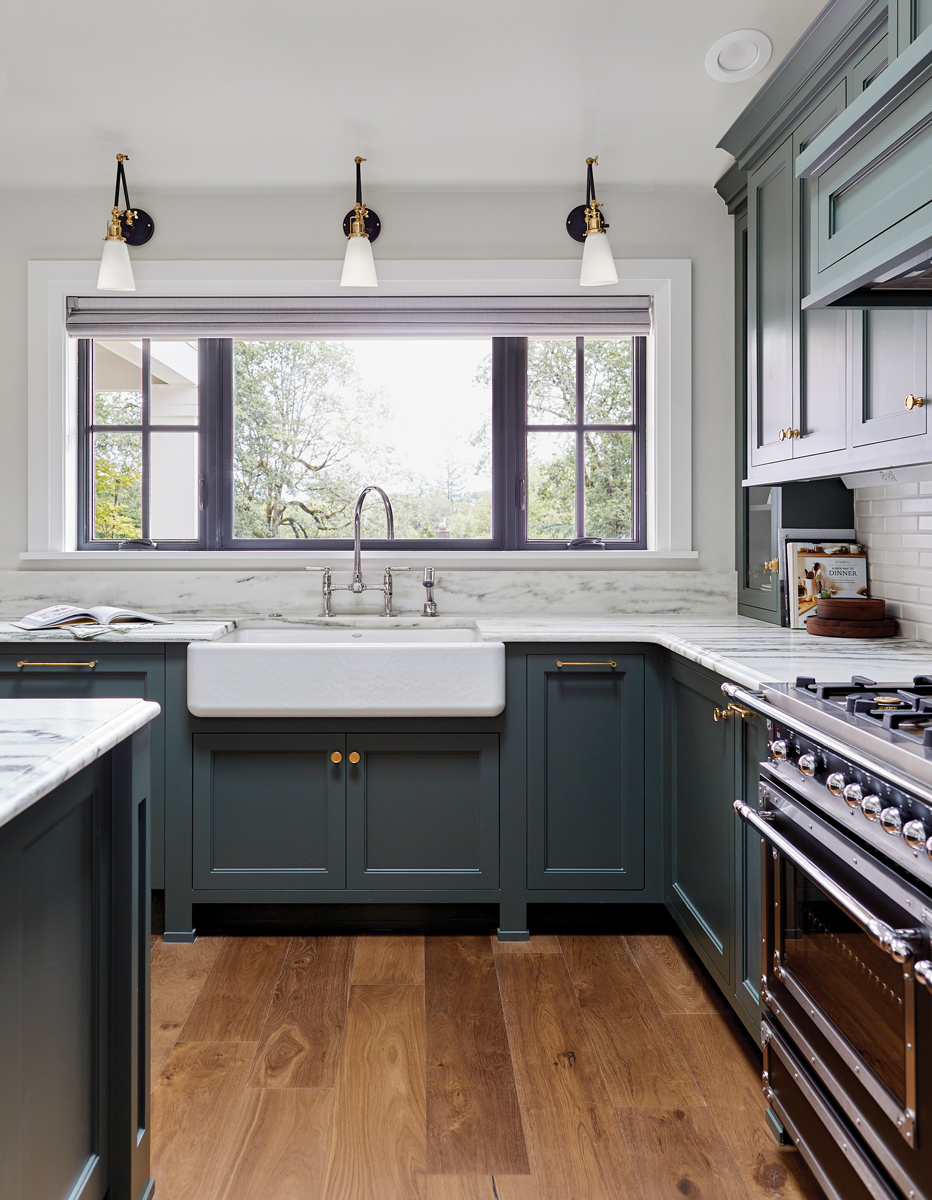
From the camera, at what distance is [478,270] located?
298 cm

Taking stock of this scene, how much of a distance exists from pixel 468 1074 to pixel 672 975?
2.40 feet

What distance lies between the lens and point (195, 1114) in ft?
5.51

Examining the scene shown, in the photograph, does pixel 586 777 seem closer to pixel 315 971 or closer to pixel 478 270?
pixel 315 971

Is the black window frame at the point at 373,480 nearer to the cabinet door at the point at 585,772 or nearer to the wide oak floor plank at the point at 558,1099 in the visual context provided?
the cabinet door at the point at 585,772

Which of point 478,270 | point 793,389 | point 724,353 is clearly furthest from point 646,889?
point 478,270

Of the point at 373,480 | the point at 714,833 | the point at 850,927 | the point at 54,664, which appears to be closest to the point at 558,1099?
the point at 714,833

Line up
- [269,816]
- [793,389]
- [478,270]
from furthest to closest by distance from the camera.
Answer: [478,270] < [269,816] < [793,389]

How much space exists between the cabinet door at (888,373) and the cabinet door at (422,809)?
1341 millimetres

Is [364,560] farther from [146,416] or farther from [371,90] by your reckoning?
[371,90]

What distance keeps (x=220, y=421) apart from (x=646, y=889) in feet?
7.40

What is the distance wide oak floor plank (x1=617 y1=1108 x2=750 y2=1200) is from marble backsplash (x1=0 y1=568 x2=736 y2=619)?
5.47ft

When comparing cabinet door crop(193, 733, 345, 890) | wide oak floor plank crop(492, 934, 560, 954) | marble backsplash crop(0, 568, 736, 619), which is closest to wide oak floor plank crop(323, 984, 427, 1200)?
wide oak floor plank crop(492, 934, 560, 954)

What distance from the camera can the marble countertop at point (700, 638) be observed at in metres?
1.79

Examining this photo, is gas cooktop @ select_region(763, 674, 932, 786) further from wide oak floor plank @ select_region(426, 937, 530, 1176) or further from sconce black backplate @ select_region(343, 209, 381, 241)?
sconce black backplate @ select_region(343, 209, 381, 241)
